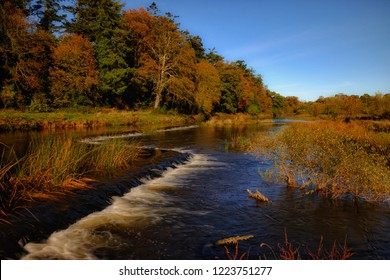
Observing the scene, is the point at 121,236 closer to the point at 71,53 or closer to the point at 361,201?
the point at 361,201

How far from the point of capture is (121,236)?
6.50 m

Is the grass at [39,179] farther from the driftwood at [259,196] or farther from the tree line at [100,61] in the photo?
the tree line at [100,61]

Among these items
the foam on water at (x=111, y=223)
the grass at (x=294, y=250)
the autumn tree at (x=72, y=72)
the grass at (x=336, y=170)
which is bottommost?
the foam on water at (x=111, y=223)

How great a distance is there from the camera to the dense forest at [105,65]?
108ft

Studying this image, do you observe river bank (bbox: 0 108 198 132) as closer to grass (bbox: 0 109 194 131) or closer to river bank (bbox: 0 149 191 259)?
grass (bbox: 0 109 194 131)

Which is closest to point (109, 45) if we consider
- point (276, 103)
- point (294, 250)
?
point (294, 250)

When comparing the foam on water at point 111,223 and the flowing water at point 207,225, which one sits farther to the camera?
the flowing water at point 207,225

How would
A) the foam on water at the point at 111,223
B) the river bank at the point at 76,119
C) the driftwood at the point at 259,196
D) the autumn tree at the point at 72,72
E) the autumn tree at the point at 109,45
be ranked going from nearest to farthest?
the foam on water at the point at 111,223 → the driftwood at the point at 259,196 → the river bank at the point at 76,119 → the autumn tree at the point at 72,72 → the autumn tree at the point at 109,45

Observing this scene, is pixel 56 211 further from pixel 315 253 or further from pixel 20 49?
pixel 20 49

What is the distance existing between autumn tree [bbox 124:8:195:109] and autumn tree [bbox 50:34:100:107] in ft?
26.7

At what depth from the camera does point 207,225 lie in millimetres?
7234

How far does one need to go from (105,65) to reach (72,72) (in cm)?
505

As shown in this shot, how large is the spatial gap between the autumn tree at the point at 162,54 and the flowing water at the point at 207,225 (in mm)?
35401

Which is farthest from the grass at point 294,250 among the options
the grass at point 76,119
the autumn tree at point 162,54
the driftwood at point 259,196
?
the autumn tree at point 162,54
